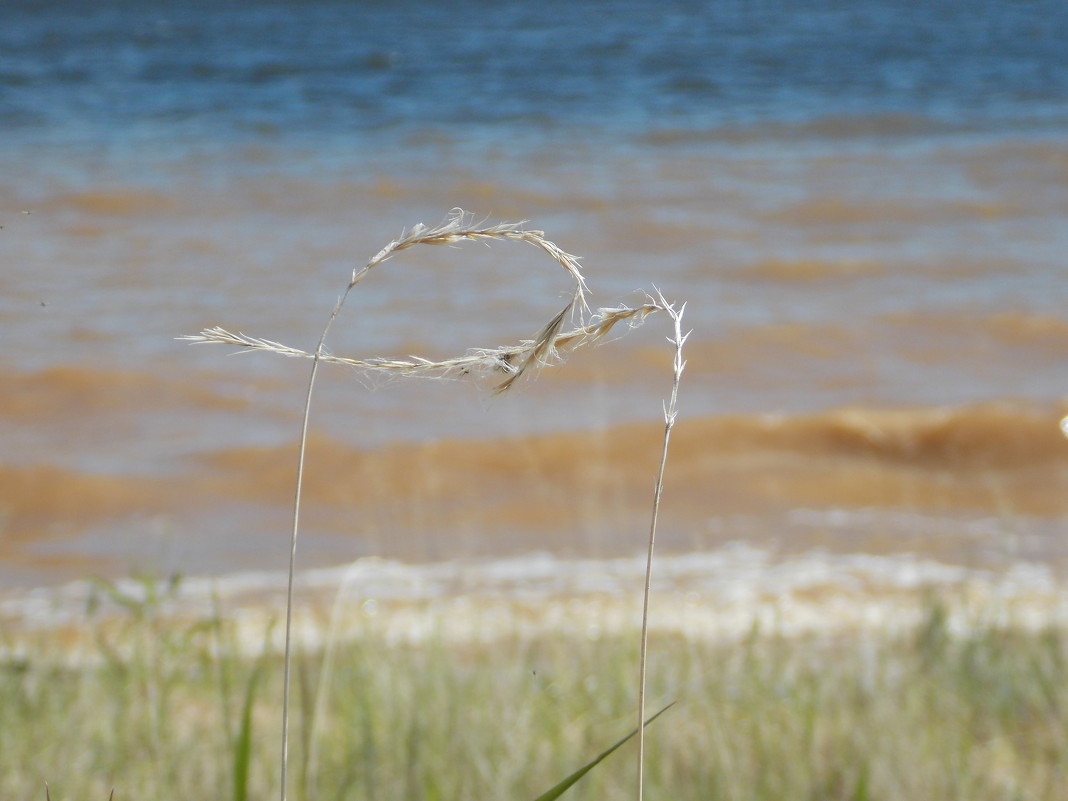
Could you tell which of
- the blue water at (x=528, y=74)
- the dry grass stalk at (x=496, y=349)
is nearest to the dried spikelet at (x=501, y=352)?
the dry grass stalk at (x=496, y=349)

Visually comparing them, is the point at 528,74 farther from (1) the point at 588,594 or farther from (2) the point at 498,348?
(2) the point at 498,348

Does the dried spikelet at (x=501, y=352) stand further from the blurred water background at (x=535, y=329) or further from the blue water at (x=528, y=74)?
the blue water at (x=528, y=74)

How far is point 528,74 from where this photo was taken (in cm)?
1569

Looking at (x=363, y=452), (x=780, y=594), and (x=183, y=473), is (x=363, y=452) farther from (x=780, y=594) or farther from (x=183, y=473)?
(x=780, y=594)

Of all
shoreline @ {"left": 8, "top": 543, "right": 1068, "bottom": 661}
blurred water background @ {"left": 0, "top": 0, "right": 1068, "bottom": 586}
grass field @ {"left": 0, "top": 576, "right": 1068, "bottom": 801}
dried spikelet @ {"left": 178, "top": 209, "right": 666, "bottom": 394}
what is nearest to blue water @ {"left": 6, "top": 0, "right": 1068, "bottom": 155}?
blurred water background @ {"left": 0, "top": 0, "right": 1068, "bottom": 586}

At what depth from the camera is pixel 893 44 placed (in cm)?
1881

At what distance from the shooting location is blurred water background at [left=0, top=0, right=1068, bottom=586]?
3.46 metres

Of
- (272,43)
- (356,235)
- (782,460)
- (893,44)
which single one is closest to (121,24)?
(272,43)

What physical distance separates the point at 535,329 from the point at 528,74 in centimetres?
1134

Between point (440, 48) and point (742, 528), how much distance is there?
18.2m

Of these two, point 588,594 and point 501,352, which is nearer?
point 501,352

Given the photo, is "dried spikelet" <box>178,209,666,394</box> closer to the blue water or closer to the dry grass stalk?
the dry grass stalk

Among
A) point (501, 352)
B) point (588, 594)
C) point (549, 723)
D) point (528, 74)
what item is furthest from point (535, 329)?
point (528, 74)

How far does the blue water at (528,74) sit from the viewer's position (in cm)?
1120
